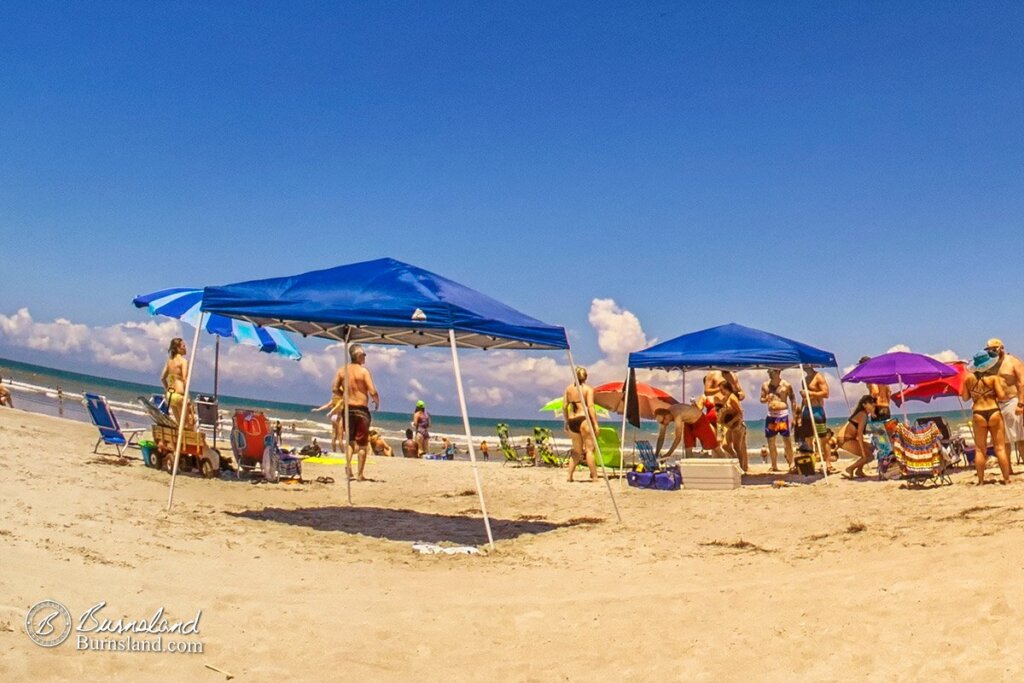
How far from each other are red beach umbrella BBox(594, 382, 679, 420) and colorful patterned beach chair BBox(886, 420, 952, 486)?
5.43 m

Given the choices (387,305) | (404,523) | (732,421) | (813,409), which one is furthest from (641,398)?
(387,305)

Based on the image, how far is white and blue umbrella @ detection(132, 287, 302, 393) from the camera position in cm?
1126

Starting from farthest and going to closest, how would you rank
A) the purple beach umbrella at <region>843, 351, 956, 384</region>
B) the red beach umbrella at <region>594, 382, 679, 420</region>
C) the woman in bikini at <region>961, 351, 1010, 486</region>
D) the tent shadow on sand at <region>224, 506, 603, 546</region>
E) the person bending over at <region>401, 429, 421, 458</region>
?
the person bending over at <region>401, 429, 421, 458</region> < the red beach umbrella at <region>594, 382, 679, 420</region> < the purple beach umbrella at <region>843, 351, 956, 384</region> < the woman in bikini at <region>961, 351, 1010, 486</region> < the tent shadow on sand at <region>224, 506, 603, 546</region>

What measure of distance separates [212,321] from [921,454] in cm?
1058

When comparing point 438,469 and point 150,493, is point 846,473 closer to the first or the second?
point 438,469

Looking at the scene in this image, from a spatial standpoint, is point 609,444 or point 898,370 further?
point 609,444

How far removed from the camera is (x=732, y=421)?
1324 cm

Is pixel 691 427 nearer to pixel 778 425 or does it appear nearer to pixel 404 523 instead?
pixel 778 425

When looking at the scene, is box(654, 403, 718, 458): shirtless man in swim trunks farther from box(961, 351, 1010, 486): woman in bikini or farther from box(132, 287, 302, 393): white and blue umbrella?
box(132, 287, 302, 393): white and blue umbrella

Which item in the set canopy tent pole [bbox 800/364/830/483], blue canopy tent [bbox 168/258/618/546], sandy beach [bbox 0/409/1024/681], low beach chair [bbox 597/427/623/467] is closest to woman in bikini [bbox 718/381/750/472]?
canopy tent pole [bbox 800/364/830/483]

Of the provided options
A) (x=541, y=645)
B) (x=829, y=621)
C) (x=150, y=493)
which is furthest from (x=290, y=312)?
(x=829, y=621)

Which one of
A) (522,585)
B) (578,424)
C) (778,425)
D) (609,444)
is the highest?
(578,424)

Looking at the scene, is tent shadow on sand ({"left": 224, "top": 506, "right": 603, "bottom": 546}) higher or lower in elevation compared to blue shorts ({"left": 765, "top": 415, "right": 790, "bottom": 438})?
lower

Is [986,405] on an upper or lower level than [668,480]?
upper
